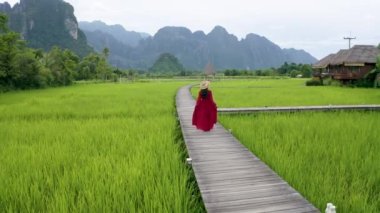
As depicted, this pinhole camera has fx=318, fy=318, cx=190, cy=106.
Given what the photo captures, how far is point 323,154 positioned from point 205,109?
2775mm

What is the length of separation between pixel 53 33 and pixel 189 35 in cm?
9195

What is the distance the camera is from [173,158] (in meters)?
4.73

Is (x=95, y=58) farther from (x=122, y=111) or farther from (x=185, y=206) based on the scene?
(x=185, y=206)

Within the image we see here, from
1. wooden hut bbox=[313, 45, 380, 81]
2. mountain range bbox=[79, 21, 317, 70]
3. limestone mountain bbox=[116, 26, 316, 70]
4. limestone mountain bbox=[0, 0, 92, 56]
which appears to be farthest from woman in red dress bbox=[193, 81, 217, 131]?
limestone mountain bbox=[116, 26, 316, 70]

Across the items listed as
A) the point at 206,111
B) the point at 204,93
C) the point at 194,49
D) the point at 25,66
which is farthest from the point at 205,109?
the point at 194,49

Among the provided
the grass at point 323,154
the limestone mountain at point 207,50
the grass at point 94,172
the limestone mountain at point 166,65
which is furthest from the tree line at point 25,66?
the limestone mountain at point 207,50

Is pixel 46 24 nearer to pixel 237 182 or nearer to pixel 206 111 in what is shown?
pixel 206 111

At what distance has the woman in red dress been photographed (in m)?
7.15

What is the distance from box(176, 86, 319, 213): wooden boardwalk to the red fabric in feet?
3.88

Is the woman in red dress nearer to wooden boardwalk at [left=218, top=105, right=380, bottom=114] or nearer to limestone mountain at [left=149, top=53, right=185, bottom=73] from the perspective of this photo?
wooden boardwalk at [left=218, top=105, right=380, bottom=114]

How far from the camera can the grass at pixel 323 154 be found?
3.62 m

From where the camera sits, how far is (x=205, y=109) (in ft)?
23.6

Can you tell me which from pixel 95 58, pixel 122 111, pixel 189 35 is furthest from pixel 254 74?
pixel 189 35

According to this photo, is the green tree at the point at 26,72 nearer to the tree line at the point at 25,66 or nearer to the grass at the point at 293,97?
the tree line at the point at 25,66
